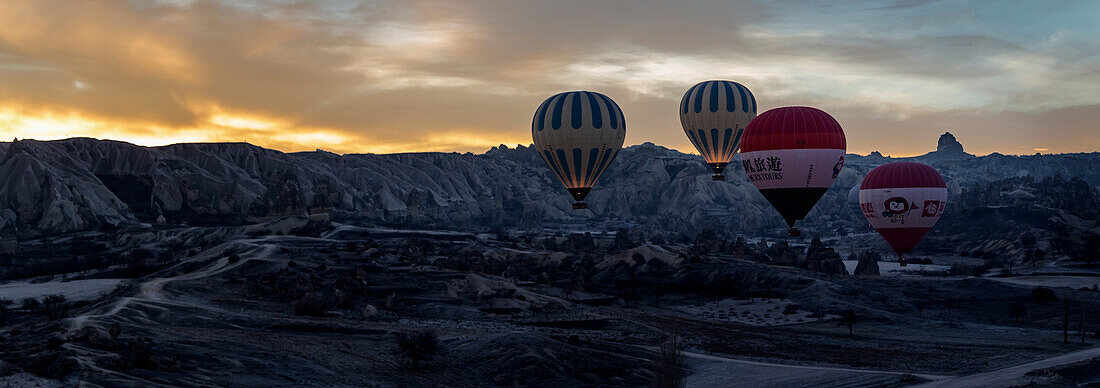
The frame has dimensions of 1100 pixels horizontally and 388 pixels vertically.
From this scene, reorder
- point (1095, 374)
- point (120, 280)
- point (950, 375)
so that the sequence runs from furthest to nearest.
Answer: point (120, 280) → point (950, 375) → point (1095, 374)

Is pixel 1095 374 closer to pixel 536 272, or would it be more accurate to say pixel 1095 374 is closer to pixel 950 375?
pixel 950 375

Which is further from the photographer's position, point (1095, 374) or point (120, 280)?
point (120, 280)

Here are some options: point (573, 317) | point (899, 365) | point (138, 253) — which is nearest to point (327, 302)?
point (573, 317)

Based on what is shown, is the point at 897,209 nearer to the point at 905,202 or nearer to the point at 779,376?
the point at 905,202

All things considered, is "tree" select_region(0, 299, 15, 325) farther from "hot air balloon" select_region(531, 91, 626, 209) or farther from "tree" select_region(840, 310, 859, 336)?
"tree" select_region(840, 310, 859, 336)

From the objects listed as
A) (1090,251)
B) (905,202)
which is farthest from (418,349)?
(1090,251)

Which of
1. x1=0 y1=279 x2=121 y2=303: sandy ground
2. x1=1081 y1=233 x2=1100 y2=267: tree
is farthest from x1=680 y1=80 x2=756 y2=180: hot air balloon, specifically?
x1=1081 y1=233 x2=1100 y2=267: tree
